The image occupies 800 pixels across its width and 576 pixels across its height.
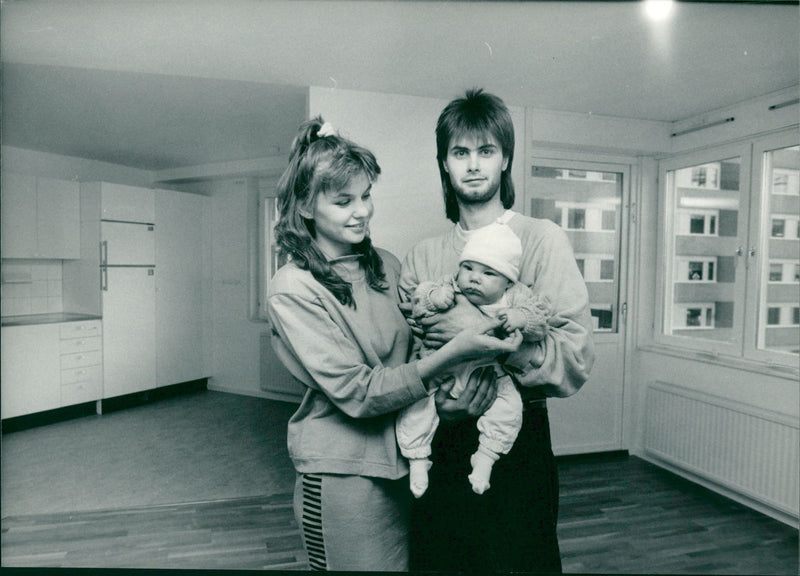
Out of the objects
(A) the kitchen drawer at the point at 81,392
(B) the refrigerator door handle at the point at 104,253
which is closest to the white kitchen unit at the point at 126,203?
(B) the refrigerator door handle at the point at 104,253

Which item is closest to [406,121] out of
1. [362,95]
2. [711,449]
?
[362,95]

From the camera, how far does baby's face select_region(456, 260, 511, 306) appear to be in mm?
1090

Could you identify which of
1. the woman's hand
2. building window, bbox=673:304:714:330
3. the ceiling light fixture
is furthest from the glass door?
the woman's hand

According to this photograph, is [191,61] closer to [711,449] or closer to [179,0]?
[179,0]

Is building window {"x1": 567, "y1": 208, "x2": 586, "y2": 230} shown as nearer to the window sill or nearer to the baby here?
the window sill

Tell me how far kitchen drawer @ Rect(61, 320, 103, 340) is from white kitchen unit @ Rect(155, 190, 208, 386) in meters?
0.60

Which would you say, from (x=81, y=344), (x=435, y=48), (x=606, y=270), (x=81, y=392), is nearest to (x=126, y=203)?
(x=81, y=344)

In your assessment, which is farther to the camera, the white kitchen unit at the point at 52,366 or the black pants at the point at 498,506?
the white kitchen unit at the point at 52,366

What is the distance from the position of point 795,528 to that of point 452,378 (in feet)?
7.83

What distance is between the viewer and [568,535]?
252 cm

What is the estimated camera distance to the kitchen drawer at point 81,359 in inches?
171

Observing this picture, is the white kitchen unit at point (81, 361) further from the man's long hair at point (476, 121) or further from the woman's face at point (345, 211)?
the man's long hair at point (476, 121)

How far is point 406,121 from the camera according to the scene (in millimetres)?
1950

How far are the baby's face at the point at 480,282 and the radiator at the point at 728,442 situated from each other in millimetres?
2126
